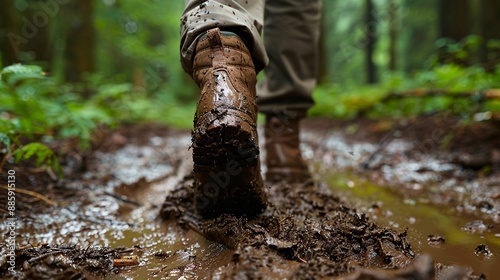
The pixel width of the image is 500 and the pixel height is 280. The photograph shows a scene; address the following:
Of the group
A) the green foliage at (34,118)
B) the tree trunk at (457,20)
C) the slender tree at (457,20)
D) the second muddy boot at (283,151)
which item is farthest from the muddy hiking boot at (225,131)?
the tree trunk at (457,20)

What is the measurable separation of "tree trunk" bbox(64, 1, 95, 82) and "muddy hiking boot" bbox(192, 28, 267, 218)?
6.42m

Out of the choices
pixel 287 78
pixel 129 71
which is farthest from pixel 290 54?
pixel 129 71

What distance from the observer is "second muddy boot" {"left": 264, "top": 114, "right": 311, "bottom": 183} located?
2145 mm

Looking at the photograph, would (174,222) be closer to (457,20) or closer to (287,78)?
(287,78)

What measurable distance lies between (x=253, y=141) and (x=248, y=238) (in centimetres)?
30

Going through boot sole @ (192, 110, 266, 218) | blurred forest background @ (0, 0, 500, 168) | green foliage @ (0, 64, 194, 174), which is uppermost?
blurred forest background @ (0, 0, 500, 168)

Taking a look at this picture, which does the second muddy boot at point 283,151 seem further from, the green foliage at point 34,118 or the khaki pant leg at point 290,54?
the green foliage at point 34,118

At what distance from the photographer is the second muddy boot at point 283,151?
2.14 metres

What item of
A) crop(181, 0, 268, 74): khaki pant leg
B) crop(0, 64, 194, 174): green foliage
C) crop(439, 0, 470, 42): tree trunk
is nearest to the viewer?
crop(181, 0, 268, 74): khaki pant leg

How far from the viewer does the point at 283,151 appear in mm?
2209

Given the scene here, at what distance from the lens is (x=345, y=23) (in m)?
20.2

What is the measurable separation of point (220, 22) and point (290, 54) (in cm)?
98

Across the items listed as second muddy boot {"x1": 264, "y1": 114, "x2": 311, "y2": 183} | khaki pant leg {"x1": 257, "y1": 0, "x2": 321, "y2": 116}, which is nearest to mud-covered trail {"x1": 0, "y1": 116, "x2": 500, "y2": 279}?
second muddy boot {"x1": 264, "y1": 114, "x2": 311, "y2": 183}

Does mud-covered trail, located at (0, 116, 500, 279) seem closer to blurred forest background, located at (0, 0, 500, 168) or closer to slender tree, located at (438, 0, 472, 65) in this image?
blurred forest background, located at (0, 0, 500, 168)
